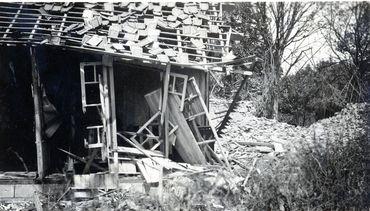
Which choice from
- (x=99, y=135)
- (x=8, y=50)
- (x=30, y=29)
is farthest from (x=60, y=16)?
(x=99, y=135)

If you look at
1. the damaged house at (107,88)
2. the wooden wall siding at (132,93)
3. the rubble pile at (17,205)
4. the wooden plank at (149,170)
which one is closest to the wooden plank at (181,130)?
the damaged house at (107,88)

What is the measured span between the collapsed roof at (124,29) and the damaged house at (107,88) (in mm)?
28

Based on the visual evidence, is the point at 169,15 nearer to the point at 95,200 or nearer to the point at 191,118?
the point at 191,118

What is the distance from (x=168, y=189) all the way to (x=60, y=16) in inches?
204

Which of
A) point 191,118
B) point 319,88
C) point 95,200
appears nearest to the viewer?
point 95,200

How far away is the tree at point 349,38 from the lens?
19.4m

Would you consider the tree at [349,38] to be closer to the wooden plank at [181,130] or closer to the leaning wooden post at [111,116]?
the wooden plank at [181,130]

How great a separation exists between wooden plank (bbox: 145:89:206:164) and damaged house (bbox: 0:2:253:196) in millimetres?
26

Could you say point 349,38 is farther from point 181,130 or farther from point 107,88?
point 107,88

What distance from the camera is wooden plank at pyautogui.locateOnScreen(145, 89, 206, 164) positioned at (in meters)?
9.61

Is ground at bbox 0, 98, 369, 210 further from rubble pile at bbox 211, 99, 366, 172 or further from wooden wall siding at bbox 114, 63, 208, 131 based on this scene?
wooden wall siding at bbox 114, 63, 208, 131

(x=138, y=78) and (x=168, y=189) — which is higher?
(x=138, y=78)

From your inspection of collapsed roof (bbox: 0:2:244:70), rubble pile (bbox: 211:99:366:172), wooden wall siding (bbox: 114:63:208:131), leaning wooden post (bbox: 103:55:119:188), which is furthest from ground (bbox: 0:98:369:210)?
collapsed roof (bbox: 0:2:244:70)

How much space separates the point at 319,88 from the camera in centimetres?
2339
